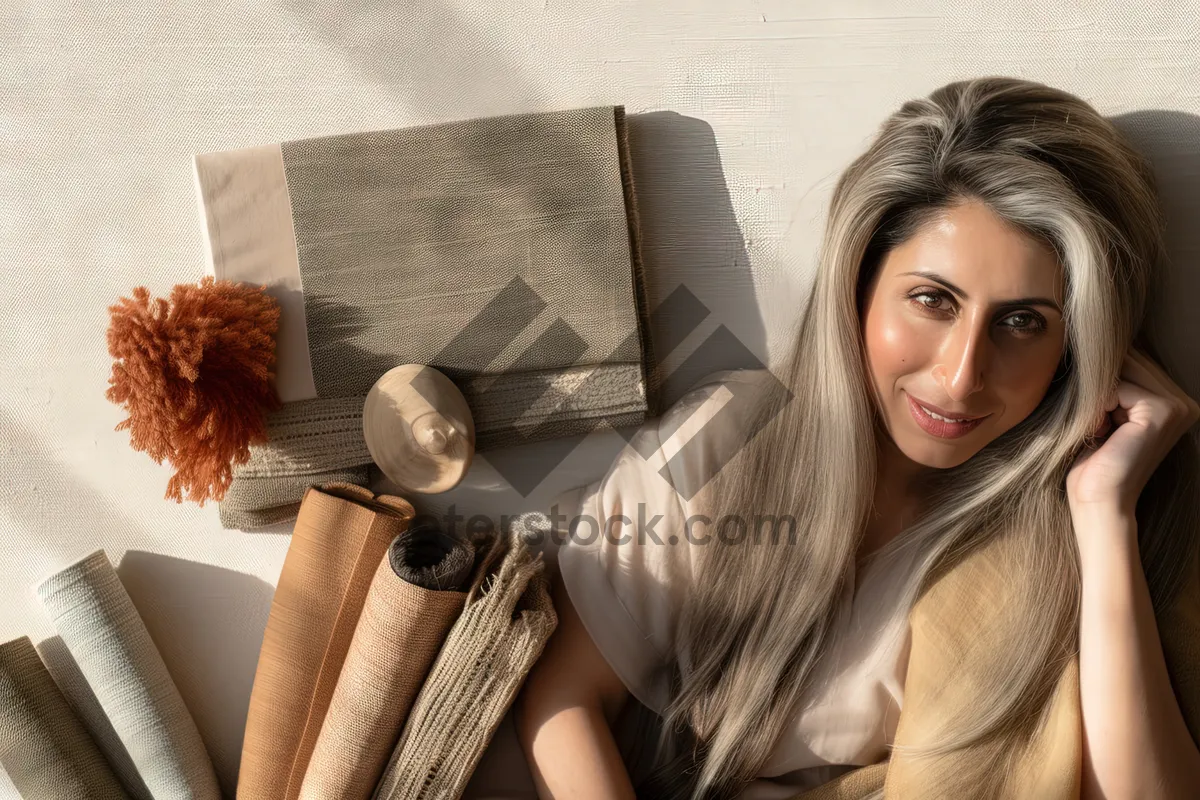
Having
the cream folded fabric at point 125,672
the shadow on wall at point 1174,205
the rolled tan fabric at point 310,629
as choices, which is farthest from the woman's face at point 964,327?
the cream folded fabric at point 125,672

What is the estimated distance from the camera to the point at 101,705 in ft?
4.36

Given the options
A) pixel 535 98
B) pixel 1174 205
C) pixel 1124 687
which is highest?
pixel 535 98

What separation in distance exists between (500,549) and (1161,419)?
862 millimetres

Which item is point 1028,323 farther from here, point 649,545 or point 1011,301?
point 649,545

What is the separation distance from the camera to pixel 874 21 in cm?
127

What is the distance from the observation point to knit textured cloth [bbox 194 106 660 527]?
123cm

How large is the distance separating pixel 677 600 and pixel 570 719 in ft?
0.68

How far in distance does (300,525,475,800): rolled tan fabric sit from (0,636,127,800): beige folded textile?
1.08 feet

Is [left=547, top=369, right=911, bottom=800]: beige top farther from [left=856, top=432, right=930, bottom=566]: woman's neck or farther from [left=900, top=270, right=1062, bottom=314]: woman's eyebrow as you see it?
[left=900, top=270, right=1062, bottom=314]: woman's eyebrow

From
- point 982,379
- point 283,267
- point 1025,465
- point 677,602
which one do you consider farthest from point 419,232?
point 1025,465

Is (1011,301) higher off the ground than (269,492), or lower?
higher

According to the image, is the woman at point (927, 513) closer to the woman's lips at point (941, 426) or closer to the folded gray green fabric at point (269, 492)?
the woman's lips at point (941, 426)

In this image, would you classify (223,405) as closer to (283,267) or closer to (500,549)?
(283,267)

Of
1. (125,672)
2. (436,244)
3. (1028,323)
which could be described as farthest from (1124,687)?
(125,672)
